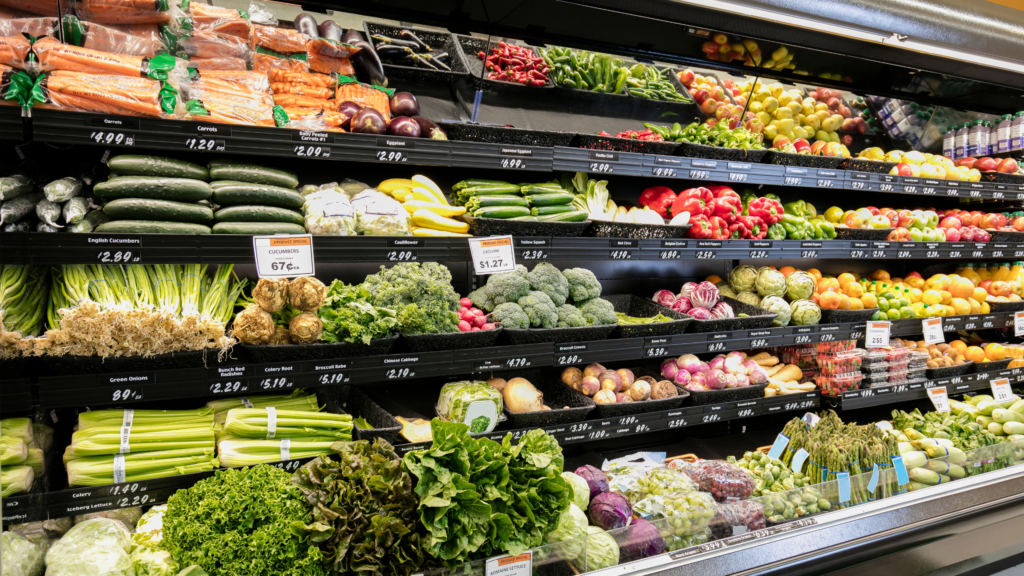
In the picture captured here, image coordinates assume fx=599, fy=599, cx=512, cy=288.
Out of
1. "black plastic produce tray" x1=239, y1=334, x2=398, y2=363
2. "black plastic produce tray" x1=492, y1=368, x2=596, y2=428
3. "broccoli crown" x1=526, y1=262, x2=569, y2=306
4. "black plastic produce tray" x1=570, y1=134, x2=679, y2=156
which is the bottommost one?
"black plastic produce tray" x1=492, y1=368, x2=596, y2=428

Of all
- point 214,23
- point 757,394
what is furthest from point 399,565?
point 757,394

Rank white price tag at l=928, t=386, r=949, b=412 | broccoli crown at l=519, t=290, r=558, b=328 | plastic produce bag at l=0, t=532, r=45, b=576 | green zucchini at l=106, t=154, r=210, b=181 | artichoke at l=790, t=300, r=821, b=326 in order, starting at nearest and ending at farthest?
plastic produce bag at l=0, t=532, r=45, b=576, green zucchini at l=106, t=154, r=210, b=181, broccoli crown at l=519, t=290, r=558, b=328, artichoke at l=790, t=300, r=821, b=326, white price tag at l=928, t=386, r=949, b=412

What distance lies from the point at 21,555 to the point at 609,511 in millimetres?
1897

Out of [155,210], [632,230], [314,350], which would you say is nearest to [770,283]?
[632,230]

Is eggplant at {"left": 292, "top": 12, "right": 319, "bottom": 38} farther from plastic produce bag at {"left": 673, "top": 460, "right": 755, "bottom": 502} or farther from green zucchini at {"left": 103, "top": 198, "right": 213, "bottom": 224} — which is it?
plastic produce bag at {"left": 673, "top": 460, "right": 755, "bottom": 502}

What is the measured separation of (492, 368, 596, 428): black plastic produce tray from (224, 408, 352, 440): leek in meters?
0.76

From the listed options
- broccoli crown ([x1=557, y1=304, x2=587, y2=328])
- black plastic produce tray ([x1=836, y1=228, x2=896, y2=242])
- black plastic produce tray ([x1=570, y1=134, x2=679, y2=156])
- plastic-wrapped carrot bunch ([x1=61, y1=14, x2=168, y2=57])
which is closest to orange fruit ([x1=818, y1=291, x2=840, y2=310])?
black plastic produce tray ([x1=836, y1=228, x2=896, y2=242])

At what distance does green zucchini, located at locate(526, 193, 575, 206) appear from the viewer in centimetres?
296

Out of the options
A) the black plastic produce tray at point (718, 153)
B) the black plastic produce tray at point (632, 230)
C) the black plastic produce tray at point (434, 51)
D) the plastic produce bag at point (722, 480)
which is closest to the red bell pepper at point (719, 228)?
the black plastic produce tray at point (632, 230)

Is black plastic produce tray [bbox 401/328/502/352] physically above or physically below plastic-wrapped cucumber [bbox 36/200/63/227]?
below

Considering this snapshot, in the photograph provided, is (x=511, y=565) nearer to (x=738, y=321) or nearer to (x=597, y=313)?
(x=597, y=313)

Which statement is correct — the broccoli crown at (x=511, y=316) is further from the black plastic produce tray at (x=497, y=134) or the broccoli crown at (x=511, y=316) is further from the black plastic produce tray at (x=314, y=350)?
the black plastic produce tray at (x=497, y=134)

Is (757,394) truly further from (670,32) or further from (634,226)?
(670,32)

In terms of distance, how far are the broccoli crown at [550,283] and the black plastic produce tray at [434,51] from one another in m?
1.08
